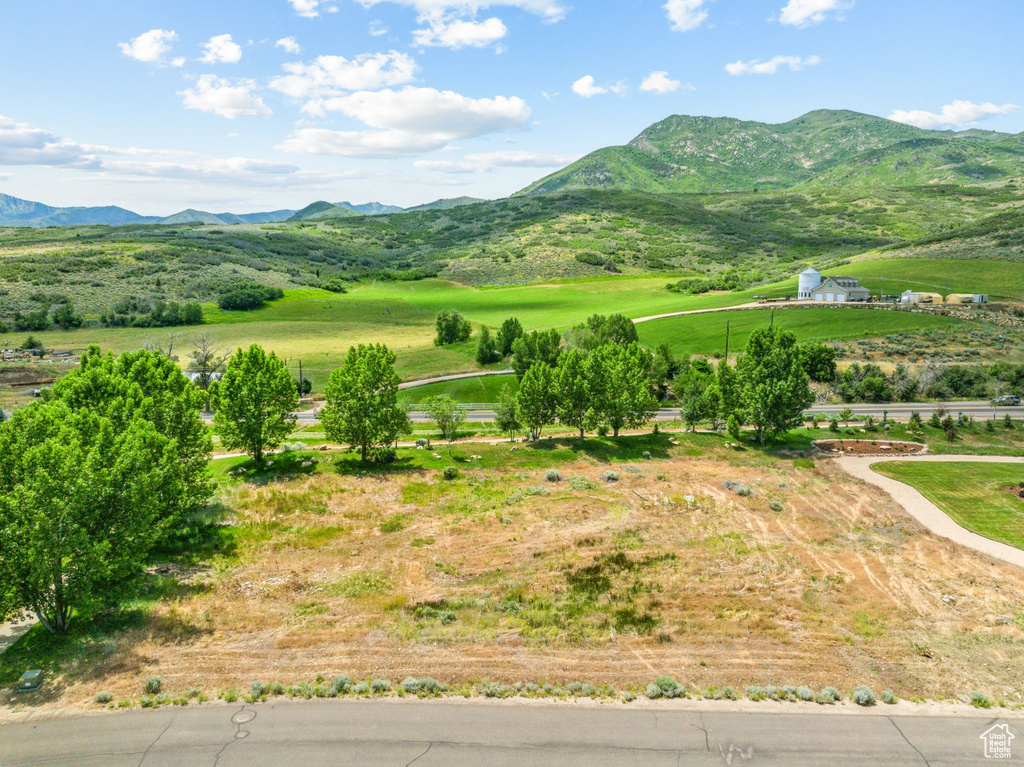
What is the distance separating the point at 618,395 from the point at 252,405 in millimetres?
39622

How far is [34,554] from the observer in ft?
87.0

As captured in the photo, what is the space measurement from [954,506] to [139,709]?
58433 millimetres

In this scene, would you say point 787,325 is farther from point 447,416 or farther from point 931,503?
point 447,416

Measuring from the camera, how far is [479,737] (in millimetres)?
22141

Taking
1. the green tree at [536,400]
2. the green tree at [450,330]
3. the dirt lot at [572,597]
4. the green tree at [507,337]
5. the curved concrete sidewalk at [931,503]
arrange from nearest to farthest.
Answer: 1. the dirt lot at [572,597]
2. the curved concrete sidewalk at [931,503]
3. the green tree at [536,400]
4. the green tree at [507,337]
5. the green tree at [450,330]

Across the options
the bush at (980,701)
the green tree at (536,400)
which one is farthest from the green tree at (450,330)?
the bush at (980,701)

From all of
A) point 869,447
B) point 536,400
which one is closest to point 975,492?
point 869,447

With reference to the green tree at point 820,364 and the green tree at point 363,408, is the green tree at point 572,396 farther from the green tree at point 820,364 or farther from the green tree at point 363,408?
the green tree at point 820,364

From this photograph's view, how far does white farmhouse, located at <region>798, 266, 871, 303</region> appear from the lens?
122 meters

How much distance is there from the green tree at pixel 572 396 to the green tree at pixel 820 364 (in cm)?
3979

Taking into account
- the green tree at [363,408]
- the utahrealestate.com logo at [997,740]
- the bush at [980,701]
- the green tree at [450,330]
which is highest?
the green tree at [450,330]

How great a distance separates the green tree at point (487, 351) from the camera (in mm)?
100812

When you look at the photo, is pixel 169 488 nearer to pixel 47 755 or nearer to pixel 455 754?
pixel 47 755

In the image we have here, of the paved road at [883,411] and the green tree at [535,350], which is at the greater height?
the green tree at [535,350]
